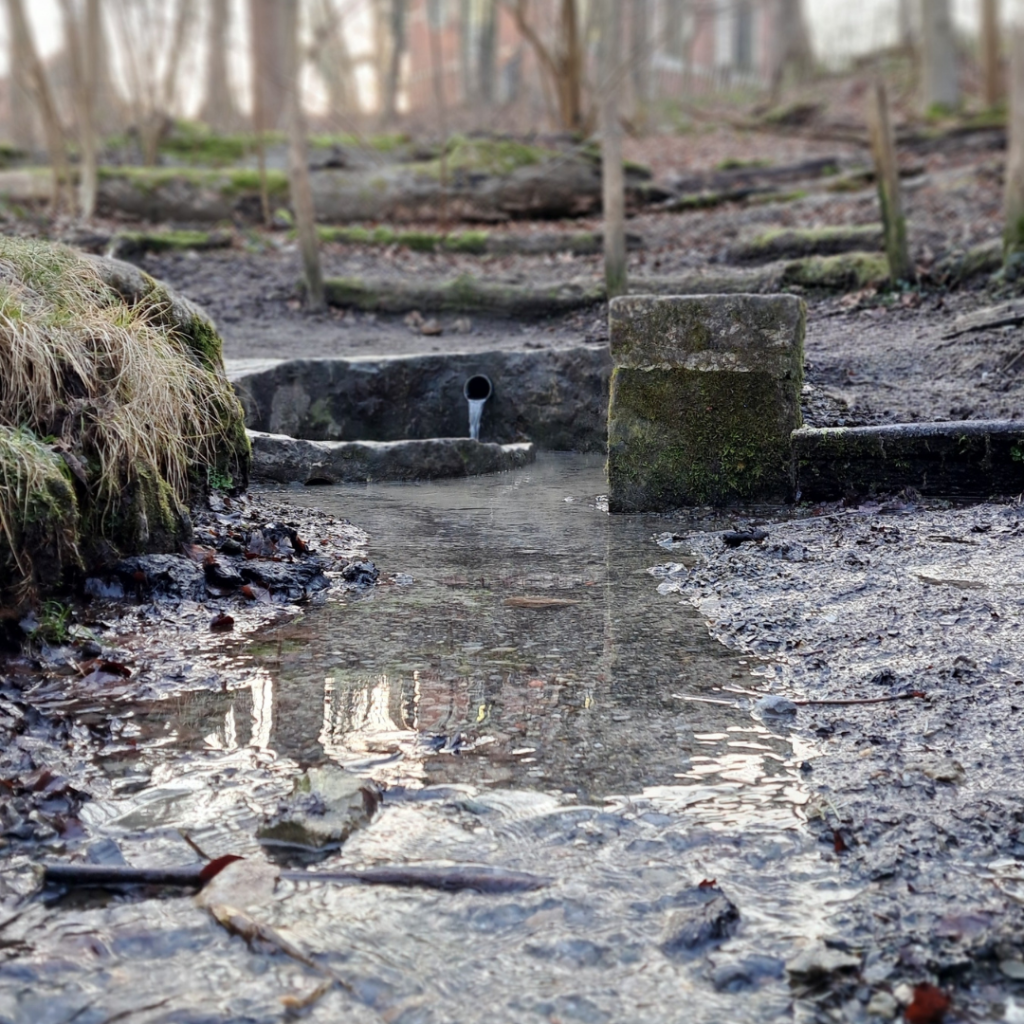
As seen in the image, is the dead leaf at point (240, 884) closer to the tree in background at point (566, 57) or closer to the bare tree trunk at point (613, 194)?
the bare tree trunk at point (613, 194)

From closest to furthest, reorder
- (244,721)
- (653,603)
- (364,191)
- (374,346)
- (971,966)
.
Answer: (971,966) → (244,721) → (653,603) → (374,346) → (364,191)

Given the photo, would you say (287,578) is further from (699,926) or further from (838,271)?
(838,271)

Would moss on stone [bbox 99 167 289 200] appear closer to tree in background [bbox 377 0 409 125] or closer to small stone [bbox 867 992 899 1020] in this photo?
tree in background [bbox 377 0 409 125]

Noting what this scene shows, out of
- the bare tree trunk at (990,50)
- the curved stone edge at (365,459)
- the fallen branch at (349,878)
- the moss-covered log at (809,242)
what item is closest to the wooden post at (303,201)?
the moss-covered log at (809,242)

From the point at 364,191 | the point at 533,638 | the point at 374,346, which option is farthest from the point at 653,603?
the point at 364,191

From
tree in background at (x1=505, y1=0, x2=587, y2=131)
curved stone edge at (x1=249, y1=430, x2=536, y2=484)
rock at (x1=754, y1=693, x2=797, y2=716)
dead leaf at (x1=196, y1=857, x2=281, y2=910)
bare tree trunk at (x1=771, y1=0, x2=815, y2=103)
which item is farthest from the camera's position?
bare tree trunk at (x1=771, y1=0, x2=815, y2=103)

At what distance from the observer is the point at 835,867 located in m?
2.02

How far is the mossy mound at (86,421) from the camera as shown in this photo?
3.25 meters

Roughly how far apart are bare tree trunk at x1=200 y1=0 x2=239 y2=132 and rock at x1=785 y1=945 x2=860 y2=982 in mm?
21492

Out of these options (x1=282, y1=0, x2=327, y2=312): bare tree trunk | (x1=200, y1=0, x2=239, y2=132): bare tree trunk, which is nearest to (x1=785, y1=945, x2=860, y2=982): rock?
(x1=282, y1=0, x2=327, y2=312): bare tree trunk

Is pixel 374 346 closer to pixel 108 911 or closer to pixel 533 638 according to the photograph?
Answer: pixel 533 638

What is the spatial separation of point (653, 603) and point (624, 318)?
1857mm

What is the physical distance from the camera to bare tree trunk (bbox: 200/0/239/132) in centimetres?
2114

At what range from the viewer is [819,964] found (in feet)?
5.61
